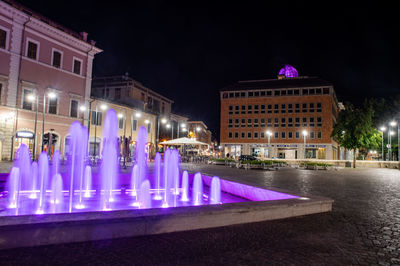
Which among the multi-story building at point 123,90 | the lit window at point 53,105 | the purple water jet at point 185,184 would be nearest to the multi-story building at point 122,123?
the multi-story building at point 123,90

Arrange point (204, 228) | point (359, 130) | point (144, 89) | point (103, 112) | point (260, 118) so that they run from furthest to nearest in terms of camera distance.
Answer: point (260, 118) < point (144, 89) < point (103, 112) < point (359, 130) < point (204, 228)

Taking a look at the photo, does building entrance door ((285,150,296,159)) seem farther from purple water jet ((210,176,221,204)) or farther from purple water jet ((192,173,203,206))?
purple water jet ((210,176,221,204))

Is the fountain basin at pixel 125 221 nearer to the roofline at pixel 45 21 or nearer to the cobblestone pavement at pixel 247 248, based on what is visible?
the cobblestone pavement at pixel 247 248

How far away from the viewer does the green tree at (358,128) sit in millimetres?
34156

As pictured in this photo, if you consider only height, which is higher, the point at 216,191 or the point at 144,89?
the point at 144,89

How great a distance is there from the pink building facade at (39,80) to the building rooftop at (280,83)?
132 ft

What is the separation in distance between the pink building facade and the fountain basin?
20436 mm

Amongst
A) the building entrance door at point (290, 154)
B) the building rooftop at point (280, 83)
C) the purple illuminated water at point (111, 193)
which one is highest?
the building rooftop at point (280, 83)

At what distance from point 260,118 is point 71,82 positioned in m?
43.7

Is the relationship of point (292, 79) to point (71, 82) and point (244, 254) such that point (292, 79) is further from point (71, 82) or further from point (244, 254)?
point (244, 254)

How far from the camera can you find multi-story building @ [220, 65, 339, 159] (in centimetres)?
5991

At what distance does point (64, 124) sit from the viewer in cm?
2919

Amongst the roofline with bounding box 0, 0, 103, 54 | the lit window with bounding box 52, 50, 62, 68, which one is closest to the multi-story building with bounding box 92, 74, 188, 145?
the roofline with bounding box 0, 0, 103, 54

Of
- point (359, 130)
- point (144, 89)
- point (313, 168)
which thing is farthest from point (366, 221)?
point (144, 89)
